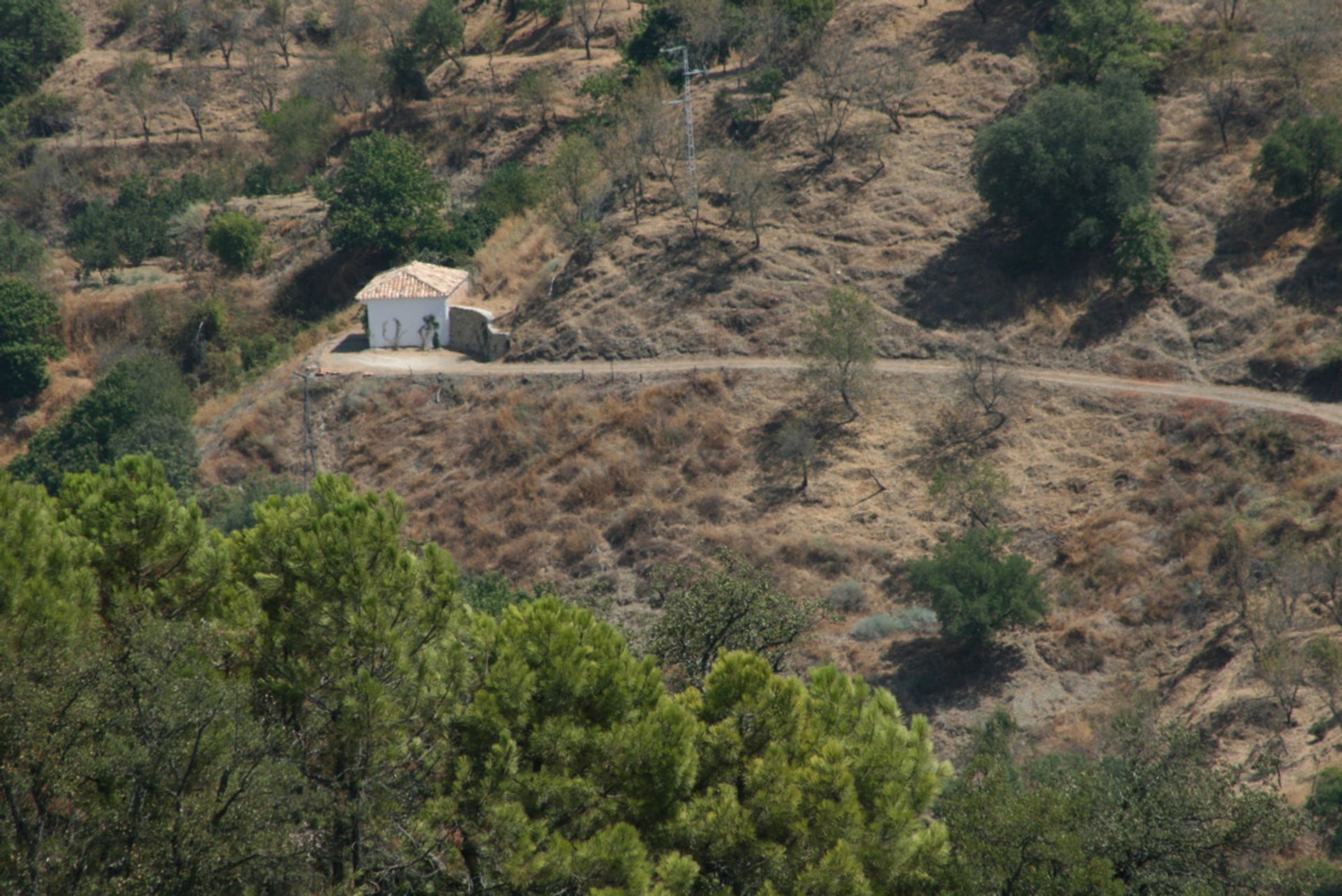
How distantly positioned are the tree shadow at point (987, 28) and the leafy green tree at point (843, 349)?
22942mm

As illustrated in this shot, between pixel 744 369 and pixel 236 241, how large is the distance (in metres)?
35.1

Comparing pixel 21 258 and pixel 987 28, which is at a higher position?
pixel 987 28

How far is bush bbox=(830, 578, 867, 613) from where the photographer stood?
49.5 metres

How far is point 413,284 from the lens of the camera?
66.9 meters

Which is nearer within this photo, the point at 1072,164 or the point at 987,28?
the point at 1072,164

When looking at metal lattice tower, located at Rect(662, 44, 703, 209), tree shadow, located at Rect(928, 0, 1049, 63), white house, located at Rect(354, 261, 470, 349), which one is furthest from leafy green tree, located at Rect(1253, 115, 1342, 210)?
white house, located at Rect(354, 261, 470, 349)

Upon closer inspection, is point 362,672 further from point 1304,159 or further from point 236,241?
point 236,241

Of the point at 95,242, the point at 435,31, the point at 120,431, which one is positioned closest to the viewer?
the point at 120,431

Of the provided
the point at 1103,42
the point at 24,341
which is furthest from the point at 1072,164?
the point at 24,341

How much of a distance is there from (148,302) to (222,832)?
63276 mm

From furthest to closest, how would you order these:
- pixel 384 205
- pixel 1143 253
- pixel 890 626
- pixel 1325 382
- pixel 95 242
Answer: pixel 95 242, pixel 384 205, pixel 1143 253, pixel 1325 382, pixel 890 626

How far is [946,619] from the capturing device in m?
46.4

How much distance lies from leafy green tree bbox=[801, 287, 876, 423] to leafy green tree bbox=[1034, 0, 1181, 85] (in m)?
19.2

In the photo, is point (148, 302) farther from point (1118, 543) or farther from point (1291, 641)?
point (1291, 641)
